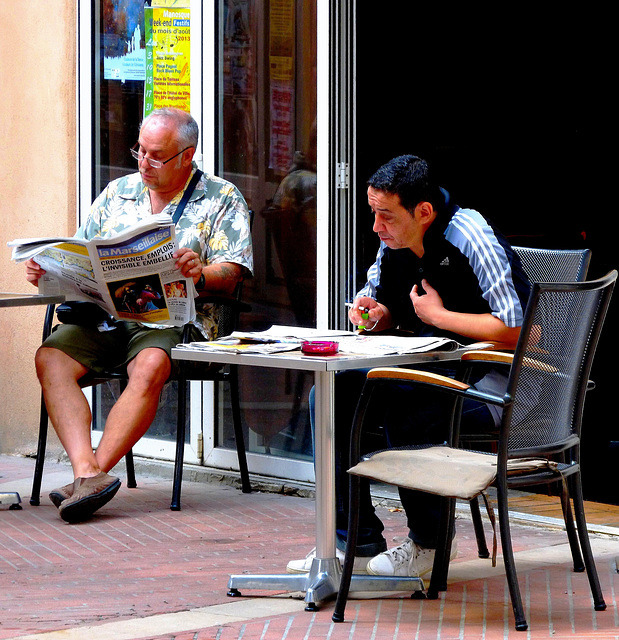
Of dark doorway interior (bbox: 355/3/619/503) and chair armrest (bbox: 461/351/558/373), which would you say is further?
dark doorway interior (bbox: 355/3/619/503)

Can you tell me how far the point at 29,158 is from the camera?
6711 millimetres

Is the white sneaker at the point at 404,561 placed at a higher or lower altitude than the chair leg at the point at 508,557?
lower

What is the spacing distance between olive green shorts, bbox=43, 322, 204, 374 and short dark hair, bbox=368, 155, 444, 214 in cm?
153

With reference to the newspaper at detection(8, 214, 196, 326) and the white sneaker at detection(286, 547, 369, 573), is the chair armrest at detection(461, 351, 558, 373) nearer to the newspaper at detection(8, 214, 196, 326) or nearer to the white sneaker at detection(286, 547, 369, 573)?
the white sneaker at detection(286, 547, 369, 573)

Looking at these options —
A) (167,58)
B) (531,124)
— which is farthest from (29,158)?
(531,124)

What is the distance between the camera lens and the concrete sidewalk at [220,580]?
338cm

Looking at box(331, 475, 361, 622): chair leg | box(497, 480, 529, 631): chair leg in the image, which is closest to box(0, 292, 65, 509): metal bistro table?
box(331, 475, 361, 622): chair leg

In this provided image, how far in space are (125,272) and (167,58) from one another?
168 cm

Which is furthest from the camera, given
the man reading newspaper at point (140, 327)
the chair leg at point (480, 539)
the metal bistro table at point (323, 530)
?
the man reading newspaper at point (140, 327)

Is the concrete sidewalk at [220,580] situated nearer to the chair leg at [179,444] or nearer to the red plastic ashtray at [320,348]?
the chair leg at [179,444]

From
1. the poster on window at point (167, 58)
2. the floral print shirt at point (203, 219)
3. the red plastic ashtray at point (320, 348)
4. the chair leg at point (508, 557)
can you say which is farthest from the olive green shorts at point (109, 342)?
the chair leg at point (508, 557)

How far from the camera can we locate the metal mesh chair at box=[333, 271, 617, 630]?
3230mm

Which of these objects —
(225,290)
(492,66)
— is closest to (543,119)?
(492,66)

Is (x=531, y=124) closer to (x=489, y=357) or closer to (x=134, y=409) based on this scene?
(x=134, y=409)
